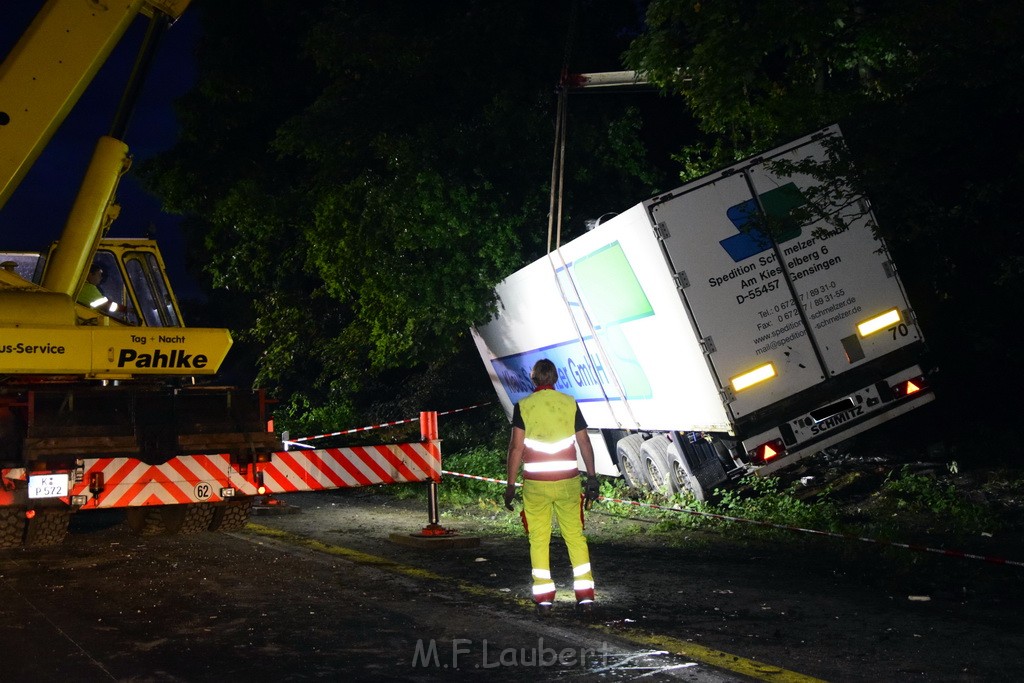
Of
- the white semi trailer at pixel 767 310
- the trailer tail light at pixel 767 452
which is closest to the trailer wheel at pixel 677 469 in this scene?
the white semi trailer at pixel 767 310

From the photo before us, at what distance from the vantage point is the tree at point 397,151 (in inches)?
680

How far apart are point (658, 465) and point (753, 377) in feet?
8.36

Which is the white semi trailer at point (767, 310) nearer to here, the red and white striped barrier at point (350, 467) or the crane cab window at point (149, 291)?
the red and white striped barrier at point (350, 467)

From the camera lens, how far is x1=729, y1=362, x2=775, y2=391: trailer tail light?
10820 millimetres

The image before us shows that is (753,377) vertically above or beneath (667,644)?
above

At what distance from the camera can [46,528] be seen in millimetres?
9984

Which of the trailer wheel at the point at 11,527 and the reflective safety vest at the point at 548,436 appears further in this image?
the trailer wheel at the point at 11,527

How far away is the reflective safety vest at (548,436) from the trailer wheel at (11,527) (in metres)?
4.62

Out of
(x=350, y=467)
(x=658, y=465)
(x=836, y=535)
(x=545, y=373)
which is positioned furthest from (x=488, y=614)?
(x=658, y=465)

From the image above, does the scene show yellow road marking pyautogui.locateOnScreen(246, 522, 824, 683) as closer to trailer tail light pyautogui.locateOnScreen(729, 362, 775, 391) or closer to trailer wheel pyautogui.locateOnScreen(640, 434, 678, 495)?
trailer tail light pyautogui.locateOnScreen(729, 362, 775, 391)

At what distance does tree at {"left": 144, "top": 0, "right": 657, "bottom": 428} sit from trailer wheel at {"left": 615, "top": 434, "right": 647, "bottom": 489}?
347 centimetres

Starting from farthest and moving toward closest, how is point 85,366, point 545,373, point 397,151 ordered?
point 397,151 < point 85,366 < point 545,373

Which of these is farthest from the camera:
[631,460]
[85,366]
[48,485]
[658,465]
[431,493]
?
[631,460]

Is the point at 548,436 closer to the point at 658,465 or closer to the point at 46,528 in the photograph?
the point at 46,528
